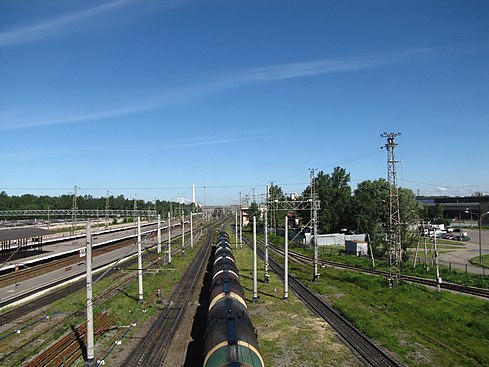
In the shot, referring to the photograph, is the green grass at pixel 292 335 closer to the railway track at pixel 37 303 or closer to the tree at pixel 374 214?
the railway track at pixel 37 303

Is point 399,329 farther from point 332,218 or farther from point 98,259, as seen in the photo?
point 332,218

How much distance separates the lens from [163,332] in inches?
1020

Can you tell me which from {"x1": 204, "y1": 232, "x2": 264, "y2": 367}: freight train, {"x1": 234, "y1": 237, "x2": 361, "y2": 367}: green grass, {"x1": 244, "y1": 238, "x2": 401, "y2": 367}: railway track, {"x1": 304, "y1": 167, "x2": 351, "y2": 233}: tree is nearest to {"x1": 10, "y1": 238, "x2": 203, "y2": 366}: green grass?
{"x1": 204, "y1": 232, "x2": 264, "y2": 367}: freight train

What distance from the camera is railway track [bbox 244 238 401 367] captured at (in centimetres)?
2128

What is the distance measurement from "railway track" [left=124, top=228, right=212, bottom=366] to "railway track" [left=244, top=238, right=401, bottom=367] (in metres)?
11.2

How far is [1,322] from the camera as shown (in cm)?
2802

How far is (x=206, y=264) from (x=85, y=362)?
36810mm

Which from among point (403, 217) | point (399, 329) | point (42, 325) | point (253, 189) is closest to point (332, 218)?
point (403, 217)

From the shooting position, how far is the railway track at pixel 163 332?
21219 millimetres

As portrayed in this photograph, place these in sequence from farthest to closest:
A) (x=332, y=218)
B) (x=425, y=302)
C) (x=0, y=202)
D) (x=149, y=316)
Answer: (x=0, y=202) < (x=332, y=218) < (x=425, y=302) < (x=149, y=316)

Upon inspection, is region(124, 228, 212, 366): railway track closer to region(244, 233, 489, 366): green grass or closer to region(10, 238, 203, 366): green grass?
region(10, 238, 203, 366): green grass

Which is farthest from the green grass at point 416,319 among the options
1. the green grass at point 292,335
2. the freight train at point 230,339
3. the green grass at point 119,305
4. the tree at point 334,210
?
the tree at point 334,210

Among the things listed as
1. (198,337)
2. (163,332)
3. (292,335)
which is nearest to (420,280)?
(292,335)

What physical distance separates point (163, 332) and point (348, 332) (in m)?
12.7
